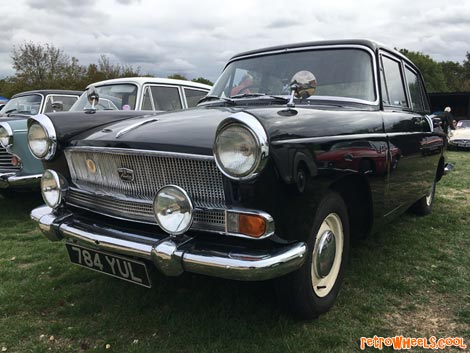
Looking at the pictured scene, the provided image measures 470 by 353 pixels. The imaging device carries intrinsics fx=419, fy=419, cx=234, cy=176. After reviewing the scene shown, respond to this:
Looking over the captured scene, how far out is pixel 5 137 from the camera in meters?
4.93

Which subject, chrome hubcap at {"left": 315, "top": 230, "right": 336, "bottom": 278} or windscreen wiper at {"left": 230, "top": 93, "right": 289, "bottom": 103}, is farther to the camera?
windscreen wiper at {"left": 230, "top": 93, "right": 289, "bottom": 103}

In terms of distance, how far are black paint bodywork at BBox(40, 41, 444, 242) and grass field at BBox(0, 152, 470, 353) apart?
1.59 ft

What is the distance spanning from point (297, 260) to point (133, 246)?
2.69 ft

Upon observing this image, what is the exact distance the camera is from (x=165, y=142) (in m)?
2.16

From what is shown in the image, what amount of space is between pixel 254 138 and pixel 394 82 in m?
2.23

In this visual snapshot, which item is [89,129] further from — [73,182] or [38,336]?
[38,336]

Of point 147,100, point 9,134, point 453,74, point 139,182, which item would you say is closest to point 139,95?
point 147,100

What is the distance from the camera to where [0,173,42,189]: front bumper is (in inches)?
193

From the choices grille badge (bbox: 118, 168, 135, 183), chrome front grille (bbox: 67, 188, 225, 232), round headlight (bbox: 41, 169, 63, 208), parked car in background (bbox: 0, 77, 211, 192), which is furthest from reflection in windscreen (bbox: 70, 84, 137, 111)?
grille badge (bbox: 118, 168, 135, 183)

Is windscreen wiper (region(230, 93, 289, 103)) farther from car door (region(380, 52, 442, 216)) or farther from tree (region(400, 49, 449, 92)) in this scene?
tree (region(400, 49, 449, 92))

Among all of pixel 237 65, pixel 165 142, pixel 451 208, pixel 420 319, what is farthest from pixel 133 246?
pixel 451 208

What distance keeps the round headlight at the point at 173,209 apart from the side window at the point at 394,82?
2080 millimetres

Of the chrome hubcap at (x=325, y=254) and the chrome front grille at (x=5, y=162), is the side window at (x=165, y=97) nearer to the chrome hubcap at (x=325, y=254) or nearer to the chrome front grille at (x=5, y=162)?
the chrome front grille at (x=5, y=162)

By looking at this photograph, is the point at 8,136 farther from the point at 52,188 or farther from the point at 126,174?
the point at 126,174
